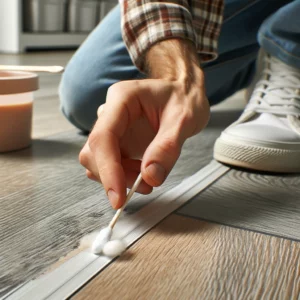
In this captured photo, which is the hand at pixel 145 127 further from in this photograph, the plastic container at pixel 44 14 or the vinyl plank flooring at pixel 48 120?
the plastic container at pixel 44 14

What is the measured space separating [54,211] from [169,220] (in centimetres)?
13

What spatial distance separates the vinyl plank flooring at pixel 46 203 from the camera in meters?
0.43

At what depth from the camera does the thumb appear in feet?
1.50

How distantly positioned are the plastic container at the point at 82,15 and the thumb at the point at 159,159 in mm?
3424

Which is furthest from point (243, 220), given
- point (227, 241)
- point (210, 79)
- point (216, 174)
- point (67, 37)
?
point (67, 37)

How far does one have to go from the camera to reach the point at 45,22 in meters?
3.58

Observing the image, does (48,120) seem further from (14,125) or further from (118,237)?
(118,237)

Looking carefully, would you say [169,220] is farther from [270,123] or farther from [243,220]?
[270,123]

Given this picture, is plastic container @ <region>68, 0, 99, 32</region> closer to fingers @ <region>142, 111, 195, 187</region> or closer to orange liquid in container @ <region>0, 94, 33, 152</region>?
orange liquid in container @ <region>0, 94, 33, 152</region>

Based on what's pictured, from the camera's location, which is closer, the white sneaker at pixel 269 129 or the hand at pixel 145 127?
the hand at pixel 145 127

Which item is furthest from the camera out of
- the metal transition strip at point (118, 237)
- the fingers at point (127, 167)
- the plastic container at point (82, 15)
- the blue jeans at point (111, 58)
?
the plastic container at point (82, 15)

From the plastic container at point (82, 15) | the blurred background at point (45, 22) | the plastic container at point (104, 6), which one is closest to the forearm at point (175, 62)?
the blurred background at point (45, 22)

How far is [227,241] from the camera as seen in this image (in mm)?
481

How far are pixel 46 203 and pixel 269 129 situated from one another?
1.20 ft
